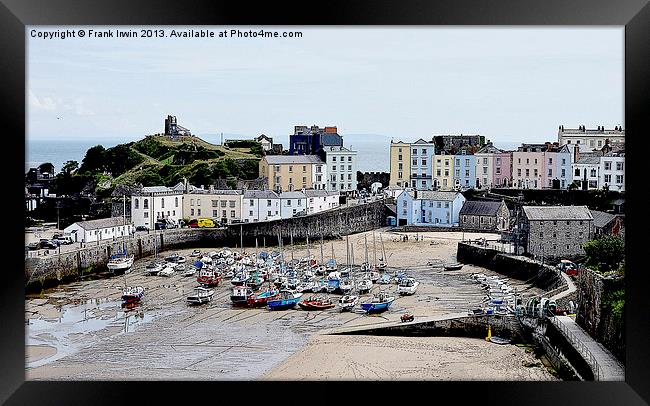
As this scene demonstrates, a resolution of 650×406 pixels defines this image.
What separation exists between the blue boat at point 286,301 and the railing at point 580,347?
2116 millimetres

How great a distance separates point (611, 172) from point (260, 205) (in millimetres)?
2961

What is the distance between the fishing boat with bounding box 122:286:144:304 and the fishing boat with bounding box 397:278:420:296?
2.24 meters

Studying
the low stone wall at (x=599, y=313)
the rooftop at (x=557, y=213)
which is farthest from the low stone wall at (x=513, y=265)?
the rooftop at (x=557, y=213)

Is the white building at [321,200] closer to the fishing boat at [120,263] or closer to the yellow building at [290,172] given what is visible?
the yellow building at [290,172]

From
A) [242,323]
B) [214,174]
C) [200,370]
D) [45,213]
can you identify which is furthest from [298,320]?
[45,213]

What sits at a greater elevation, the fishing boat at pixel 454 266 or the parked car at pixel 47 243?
the parked car at pixel 47 243

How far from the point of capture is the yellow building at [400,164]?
6.61 meters

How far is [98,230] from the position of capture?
677 cm

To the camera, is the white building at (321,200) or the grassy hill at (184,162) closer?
the grassy hill at (184,162)

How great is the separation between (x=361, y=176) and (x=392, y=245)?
2.25ft

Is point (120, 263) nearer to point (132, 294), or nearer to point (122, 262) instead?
point (122, 262)

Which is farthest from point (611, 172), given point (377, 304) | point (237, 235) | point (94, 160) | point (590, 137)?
point (94, 160)

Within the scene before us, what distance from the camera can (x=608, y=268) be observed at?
6.13 metres
